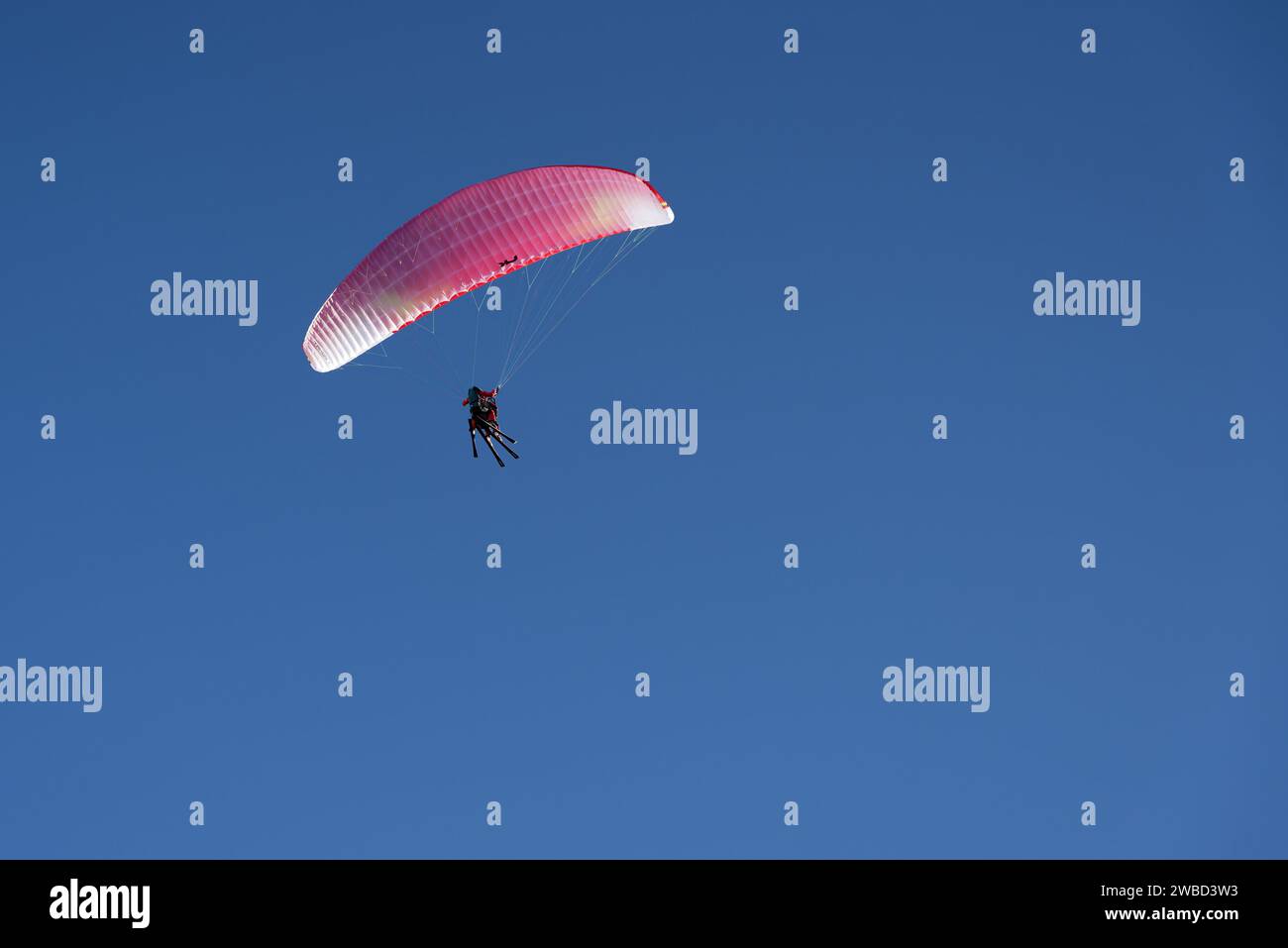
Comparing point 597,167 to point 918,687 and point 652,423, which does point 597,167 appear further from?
point 918,687

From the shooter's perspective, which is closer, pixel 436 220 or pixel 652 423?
pixel 436 220

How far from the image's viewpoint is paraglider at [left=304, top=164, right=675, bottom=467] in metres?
30.8

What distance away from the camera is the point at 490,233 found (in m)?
Answer: 31.0

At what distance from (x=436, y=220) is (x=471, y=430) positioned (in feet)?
12.7

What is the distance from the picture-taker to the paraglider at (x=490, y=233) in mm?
30828
